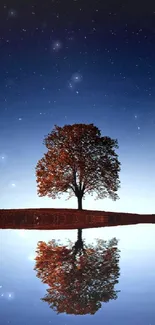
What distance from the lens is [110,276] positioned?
36.6 feet

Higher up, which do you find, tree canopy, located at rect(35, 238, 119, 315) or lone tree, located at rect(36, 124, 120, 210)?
lone tree, located at rect(36, 124, 120, 210)

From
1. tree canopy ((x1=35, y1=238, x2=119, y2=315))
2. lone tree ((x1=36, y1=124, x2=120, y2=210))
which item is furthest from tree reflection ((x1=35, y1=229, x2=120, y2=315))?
lone tree ((x1=36, y1=124, x2=120, y2=210))

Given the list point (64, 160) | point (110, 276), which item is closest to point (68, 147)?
point (64, 160)

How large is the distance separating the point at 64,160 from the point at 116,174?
21.5 ft

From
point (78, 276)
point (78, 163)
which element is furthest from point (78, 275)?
point (78, 163)

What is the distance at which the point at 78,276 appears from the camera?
1112 cm

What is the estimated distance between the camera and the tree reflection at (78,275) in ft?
27.6

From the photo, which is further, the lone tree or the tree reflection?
the lone tree

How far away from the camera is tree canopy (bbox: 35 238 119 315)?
27.5ft

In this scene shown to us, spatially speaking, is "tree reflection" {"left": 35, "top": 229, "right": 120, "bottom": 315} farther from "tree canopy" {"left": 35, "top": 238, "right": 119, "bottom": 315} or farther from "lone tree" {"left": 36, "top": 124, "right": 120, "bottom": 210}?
"lone tree" {"left": 36, "top": 124, "right": 120, "bottom": 210}

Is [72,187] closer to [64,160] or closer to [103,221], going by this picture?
[64,160]

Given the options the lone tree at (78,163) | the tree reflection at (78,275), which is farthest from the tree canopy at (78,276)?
the lone tree at (78,163)

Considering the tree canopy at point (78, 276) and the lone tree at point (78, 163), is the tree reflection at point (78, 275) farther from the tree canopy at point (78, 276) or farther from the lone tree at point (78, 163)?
the lone tree at point (78, 163)

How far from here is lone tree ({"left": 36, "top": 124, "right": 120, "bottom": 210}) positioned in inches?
1748
